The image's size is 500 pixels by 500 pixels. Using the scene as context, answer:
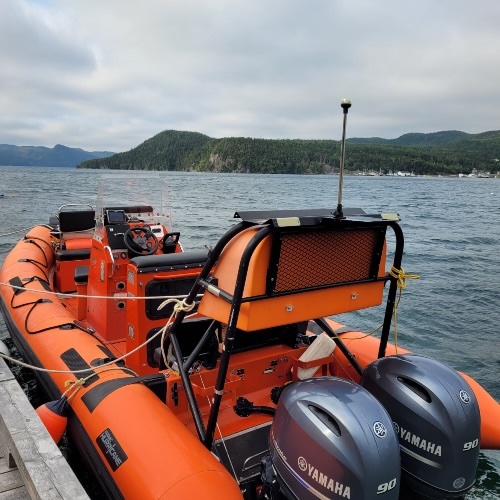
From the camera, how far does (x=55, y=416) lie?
3490 millimetres

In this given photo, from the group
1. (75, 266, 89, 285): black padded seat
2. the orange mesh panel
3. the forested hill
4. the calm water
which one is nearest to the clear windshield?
the calm water

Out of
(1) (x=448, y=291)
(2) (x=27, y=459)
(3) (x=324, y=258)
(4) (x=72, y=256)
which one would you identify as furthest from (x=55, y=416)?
(1) (x=448, y=291)

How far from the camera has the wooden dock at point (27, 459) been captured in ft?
7.73

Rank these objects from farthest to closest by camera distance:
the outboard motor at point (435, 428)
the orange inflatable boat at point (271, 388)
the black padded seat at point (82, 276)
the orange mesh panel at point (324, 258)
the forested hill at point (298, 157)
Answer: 1. the forested hill at point (298, 157)
2. the black padded seat at point (82, 276)
3. the orange mesh panel at point (324, 258)
4. the outboard motor at point (435, 428)
5. the orange inflatable boat at point (271, 388)

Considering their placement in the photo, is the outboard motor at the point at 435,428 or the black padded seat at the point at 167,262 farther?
the black padded seat at the point at 167,262

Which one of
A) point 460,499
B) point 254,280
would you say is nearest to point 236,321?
point 254,280

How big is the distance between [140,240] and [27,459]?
2.71m

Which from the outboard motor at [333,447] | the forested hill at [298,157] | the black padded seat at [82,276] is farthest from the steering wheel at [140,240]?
the forested hill at [298,157]

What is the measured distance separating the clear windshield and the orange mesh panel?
332 centimetres

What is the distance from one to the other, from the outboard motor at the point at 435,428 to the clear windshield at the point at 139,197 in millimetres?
3853

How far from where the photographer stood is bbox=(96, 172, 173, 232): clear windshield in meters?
5.36

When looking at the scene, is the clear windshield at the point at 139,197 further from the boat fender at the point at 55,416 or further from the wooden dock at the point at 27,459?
the wooden dock at the point at 27,459

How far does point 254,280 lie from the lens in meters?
2.38

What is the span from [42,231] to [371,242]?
756cm
